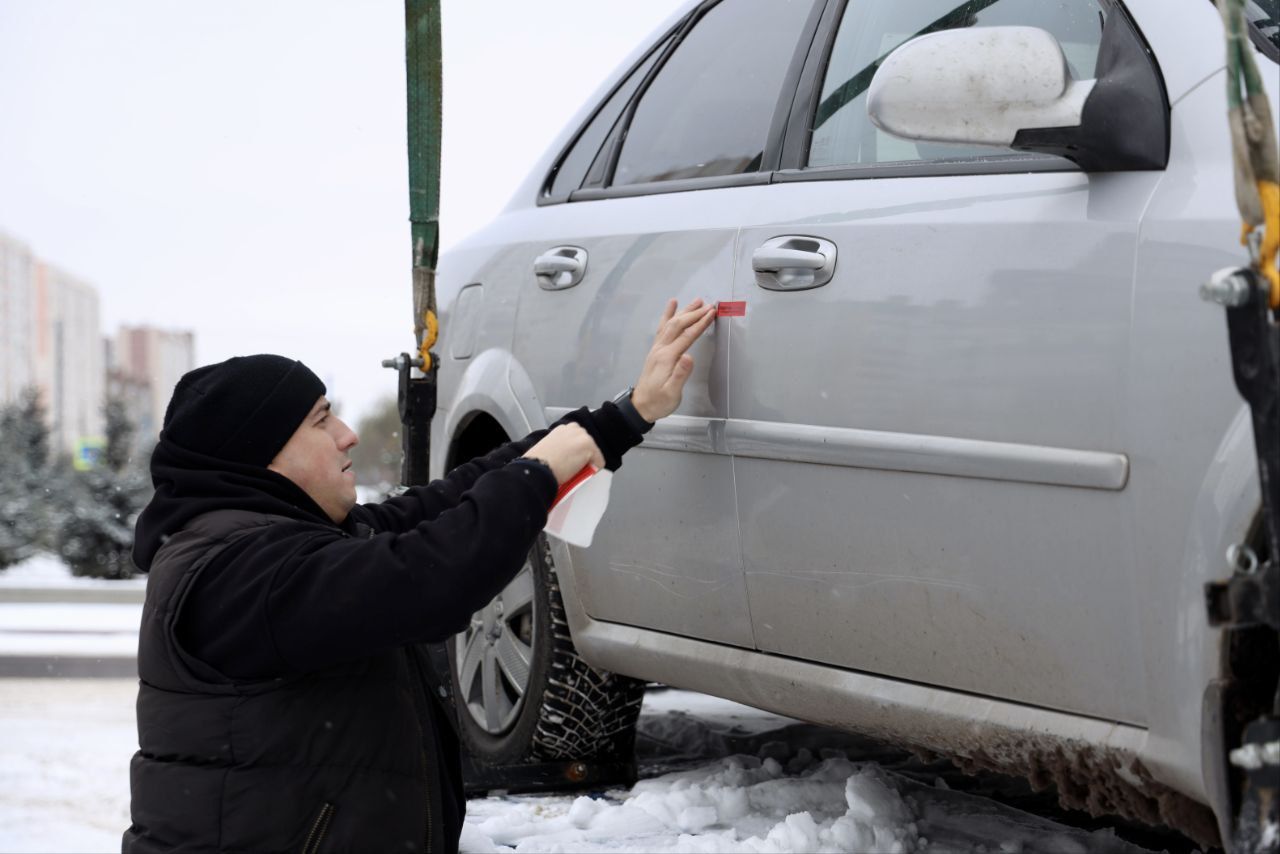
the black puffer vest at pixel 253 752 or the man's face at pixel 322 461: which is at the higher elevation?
the man's face at pixel 322 461

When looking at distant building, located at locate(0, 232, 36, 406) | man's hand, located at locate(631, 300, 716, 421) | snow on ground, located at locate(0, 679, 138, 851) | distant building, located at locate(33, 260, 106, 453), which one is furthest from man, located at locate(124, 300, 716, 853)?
distant building, located at locate(0, 232, 36, 406)

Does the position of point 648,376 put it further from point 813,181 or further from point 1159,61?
point 1159,61

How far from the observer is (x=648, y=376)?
261 centimetres

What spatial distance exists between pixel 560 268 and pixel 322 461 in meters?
0.95

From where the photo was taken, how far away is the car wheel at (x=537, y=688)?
3307mm

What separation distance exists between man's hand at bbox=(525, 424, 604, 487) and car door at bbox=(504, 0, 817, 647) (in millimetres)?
309

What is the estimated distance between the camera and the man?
2084 millimetres

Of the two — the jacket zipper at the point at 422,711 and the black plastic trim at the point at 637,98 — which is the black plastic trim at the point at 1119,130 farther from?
the black plastic trim at the point at 637,98

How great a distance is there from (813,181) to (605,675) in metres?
1.28

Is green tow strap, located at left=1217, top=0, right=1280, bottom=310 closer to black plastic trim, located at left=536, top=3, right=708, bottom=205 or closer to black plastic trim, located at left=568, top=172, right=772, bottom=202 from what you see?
black plastic trim, located at left=568, top=172, right=772, bottom=202

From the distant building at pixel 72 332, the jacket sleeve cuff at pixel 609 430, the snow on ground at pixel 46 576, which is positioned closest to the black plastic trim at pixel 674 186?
the jacket sleeve cuff at pixel 609 430

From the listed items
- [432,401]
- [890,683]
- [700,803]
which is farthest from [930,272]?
[432,401]

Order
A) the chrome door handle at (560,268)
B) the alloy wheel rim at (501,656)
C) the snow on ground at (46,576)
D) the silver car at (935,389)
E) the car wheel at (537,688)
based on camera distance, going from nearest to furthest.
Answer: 1. the silver car at (935,389)
2. the chrome door handle at (560,268)
3. the car wheel at (537,688)
4. the alloy wheel rim at (501,656)
5. the snow on ground at (46,576)

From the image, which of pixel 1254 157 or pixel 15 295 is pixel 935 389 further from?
pixel 15 295
